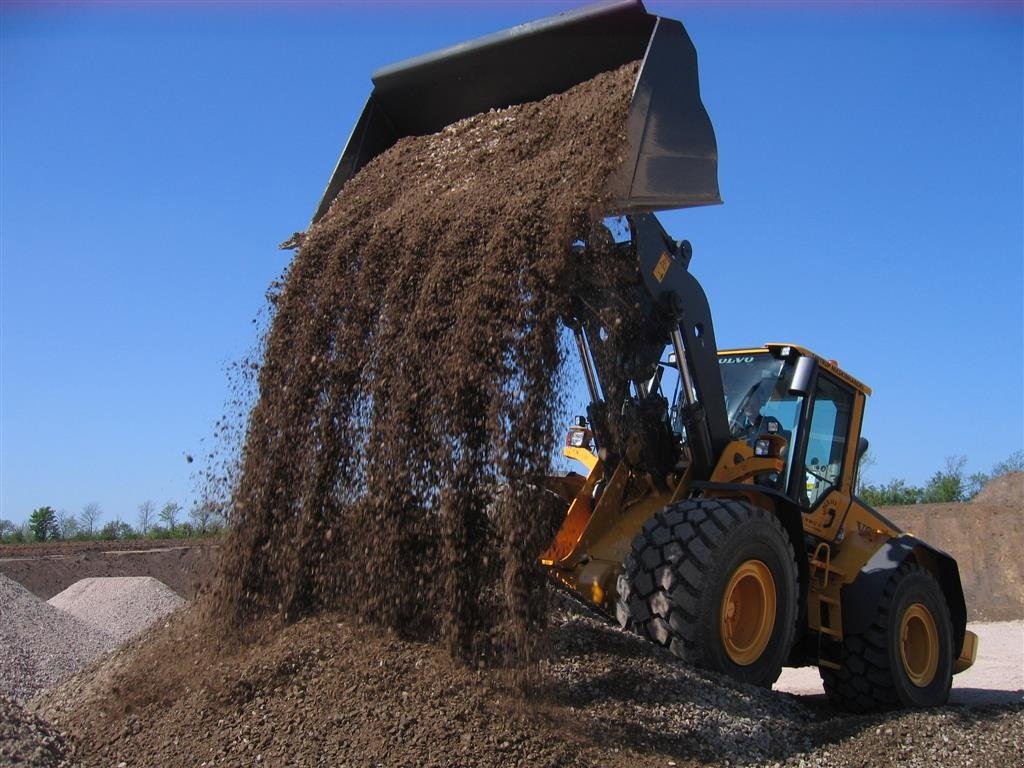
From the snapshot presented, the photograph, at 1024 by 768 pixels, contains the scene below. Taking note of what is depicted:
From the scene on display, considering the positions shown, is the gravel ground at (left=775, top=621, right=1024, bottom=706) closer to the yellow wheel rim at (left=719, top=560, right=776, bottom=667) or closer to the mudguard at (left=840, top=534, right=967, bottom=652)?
the mudguard at (left=840, top=534, right=967, bottom=652)

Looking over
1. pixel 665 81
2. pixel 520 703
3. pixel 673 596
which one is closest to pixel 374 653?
pixel 520 703

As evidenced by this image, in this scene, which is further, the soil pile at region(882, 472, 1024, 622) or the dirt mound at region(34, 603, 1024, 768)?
the soil pile at region(882, 472, 1024, 622)

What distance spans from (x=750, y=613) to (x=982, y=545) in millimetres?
19075

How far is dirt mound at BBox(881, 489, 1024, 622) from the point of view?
67.8ft

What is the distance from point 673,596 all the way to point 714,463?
3.82 ft

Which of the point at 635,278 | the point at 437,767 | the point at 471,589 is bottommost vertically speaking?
the point at 437,767

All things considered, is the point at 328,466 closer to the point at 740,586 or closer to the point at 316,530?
the point at 316,530

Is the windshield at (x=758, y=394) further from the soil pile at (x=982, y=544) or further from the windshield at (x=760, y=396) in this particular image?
the soil pile at (x=982, y=544)

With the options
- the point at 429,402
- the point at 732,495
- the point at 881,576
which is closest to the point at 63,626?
the point at 429,402

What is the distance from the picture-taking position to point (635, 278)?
17.7ft

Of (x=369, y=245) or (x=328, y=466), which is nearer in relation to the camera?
(x=328, y=466)

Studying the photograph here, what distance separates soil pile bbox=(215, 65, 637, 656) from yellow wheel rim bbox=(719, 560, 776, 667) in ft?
4.41

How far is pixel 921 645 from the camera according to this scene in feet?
22.7

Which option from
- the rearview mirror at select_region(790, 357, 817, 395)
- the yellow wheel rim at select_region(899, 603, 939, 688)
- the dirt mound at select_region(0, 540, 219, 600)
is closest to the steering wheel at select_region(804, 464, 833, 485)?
the rearview mirror at select_region(790, 357, 817, 395)
